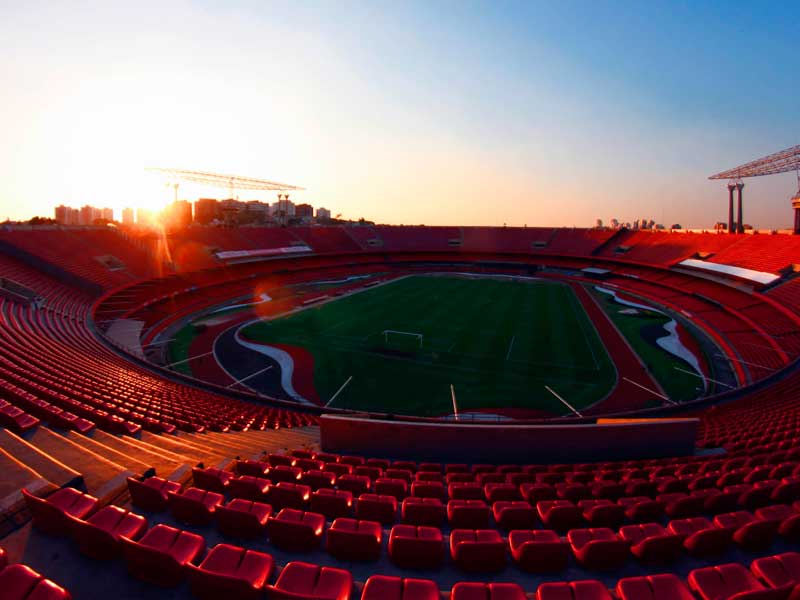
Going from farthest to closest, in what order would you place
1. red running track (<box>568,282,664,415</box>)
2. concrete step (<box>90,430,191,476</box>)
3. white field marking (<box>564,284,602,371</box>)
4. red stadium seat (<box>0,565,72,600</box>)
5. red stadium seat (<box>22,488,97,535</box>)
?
1. white field marking (<box>564,284,602,371</box>)
2. red running track (<box>568,282,664,415</box>)
3. concrete step (<box>90,430,191,476</box>)
4. red stadium seat (<box>22,488,97,535</box>)
5. red stadium seat (<box>0,565,72,600</box>)

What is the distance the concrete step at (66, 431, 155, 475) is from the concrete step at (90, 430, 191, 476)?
0.52ft

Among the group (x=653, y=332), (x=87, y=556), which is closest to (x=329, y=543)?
(x=87, y=556)

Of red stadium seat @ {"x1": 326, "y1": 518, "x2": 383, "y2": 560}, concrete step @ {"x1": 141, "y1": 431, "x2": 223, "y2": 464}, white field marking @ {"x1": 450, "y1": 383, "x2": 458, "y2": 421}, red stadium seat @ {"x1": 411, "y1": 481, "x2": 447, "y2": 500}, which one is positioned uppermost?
red stadium seat @ {"x1": 326, "y1": 518, "x2": 383, "y2": 560}

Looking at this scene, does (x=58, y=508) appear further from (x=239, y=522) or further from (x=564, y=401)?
(x=564, y=401)

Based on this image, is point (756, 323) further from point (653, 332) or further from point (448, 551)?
point (448, 551)

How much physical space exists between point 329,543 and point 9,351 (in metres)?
15.4

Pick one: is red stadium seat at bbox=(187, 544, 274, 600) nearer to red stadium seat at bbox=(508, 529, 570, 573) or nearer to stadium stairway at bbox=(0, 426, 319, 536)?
stadium stairway at bbox=(0, 426, 319, 536)

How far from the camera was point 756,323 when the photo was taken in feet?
98.5

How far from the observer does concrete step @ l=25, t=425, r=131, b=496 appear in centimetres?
572

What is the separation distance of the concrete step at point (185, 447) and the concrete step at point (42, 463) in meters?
2.48

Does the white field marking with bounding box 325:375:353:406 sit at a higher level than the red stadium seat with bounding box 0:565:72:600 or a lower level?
lower

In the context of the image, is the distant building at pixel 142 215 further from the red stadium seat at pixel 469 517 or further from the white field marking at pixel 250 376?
the red stadium seat at pixel 469 517

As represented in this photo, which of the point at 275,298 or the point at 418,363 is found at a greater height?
the point at 275,298

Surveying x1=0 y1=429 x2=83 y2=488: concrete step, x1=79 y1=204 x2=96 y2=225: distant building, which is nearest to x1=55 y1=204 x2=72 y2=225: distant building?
x1=79 y1=204 x2=96 y2=225: distant building
